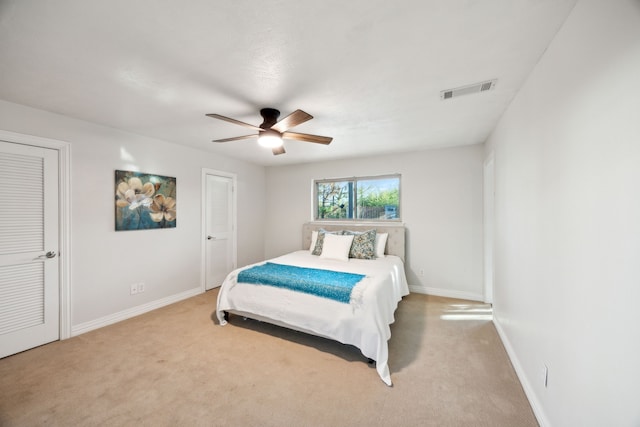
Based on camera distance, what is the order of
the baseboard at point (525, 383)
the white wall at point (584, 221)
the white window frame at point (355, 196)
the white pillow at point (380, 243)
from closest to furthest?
the white wall at point (584, 221) < the baseboard at point (525, 383) < the white pillow at point (380, 243) < the white window frame at point (355, 196)

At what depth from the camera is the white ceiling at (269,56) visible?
1244 mm

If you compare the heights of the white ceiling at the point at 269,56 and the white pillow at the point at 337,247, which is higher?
the white ceiling at the point at 269,56

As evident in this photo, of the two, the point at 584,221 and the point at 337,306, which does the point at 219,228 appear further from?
the point at 584,221

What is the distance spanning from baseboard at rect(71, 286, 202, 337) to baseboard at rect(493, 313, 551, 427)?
13.5 feet

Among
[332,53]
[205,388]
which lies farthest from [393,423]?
[332,53]

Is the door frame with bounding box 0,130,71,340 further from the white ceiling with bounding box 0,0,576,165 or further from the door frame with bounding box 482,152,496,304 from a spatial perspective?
the door frame with bounding box 482,152,496,304

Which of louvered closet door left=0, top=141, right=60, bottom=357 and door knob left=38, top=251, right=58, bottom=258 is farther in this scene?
door knob left=38, top=251, right=58, bottom=258

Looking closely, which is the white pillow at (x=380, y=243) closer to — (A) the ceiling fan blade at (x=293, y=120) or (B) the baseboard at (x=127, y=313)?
(A) the ceiling fan blade at (x=293, y=120)

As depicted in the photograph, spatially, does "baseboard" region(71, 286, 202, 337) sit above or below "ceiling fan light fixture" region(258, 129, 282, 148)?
below

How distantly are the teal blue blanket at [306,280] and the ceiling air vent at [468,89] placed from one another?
1.93m

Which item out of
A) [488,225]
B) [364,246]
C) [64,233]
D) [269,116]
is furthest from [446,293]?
[64,233]

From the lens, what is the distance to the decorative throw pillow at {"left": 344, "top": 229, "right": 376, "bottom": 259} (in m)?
3.82

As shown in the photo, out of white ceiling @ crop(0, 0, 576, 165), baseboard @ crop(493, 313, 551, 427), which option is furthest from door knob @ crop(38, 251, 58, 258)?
baseboard @ crop(493, 313, 551, 427)

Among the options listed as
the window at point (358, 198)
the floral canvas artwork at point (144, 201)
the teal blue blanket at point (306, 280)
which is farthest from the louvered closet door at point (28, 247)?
the window at point (358, 198)
